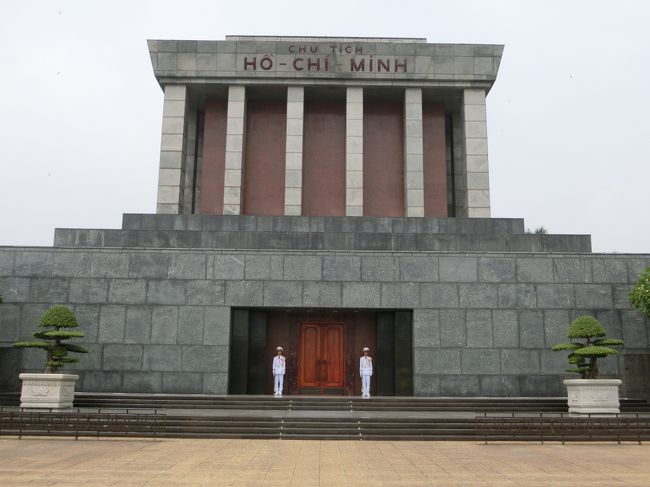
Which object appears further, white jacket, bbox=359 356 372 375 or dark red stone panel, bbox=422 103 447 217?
dark red stone panel, bbox=422 103 447 217

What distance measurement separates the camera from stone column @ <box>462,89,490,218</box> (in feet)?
94.7

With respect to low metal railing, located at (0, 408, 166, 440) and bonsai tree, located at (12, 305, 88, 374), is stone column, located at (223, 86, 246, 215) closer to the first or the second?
bonsai tree, located at (12, 305, 88, 374)

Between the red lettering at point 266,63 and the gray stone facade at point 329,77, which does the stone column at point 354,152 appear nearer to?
the gray stone facade at point 329,77

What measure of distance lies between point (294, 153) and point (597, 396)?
1647 centimetres

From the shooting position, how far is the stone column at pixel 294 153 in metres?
29.0

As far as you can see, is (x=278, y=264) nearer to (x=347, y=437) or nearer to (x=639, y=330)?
(x=347, y=437)

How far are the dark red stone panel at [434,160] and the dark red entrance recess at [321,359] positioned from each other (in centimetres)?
886

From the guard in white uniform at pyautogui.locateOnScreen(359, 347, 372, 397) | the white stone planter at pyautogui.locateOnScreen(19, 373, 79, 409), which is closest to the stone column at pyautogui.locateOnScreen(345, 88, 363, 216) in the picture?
the guard in white uniform at pyautogui.locateOnScreen(359, 347, 372, 397)

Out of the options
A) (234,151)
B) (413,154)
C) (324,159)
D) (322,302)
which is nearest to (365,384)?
(322,302)

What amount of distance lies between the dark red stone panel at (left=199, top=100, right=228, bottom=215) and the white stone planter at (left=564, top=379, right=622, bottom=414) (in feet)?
57.1

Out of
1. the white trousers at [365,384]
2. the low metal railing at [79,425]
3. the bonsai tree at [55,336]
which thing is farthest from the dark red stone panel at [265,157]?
the low metal railing at [79,425]

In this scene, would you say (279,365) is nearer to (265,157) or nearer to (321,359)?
(321,359)

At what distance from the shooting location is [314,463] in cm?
1227

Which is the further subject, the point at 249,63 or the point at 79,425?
the point at 249,63
